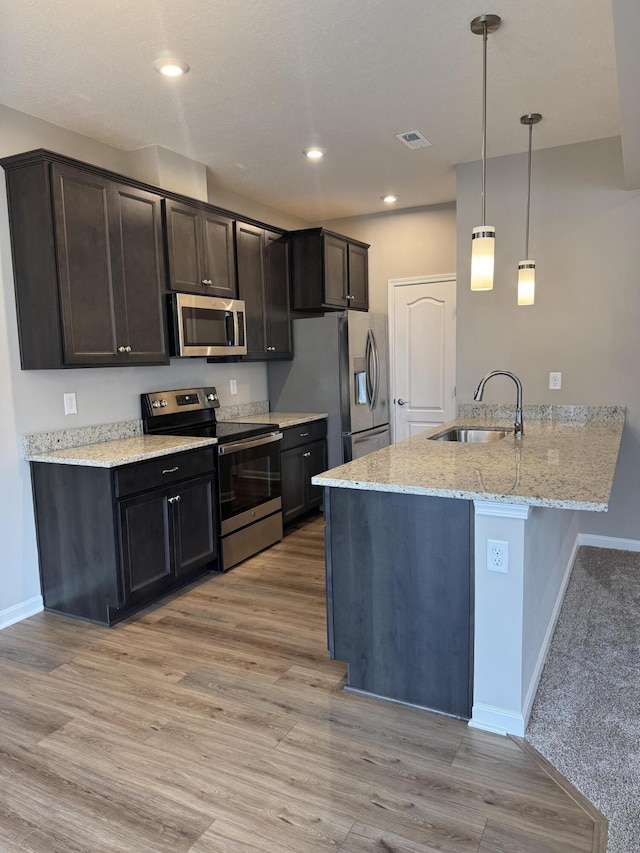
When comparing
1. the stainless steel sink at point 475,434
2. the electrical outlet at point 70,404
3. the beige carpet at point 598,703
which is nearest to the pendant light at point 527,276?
the stainless steel sink at point 475,434

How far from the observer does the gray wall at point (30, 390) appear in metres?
2.98

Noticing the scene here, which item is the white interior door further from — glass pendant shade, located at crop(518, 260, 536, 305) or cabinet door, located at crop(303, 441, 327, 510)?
glass pendant shade, located at crop(518, 260, 536, 305)

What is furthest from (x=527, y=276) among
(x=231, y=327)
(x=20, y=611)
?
(x=20, y=611)

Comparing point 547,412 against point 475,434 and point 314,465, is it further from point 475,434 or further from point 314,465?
point 314,465

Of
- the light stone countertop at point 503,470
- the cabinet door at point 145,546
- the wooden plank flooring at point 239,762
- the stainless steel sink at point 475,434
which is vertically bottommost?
the wooden plank flooring at point 239,762

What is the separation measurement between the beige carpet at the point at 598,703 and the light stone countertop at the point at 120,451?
2125 mm

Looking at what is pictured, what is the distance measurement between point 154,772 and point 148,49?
2834mm

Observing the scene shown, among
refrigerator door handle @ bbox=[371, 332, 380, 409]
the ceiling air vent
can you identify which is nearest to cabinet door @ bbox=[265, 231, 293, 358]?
refrigerator door handle @ bbox=[371, 332, 380, 409]

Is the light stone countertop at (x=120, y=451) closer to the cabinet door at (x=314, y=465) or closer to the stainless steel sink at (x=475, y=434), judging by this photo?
the cabinet door at (x=314, y=465)

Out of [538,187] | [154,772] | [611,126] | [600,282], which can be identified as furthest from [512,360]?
[154,772]

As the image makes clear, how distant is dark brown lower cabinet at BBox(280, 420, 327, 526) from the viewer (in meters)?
4.43

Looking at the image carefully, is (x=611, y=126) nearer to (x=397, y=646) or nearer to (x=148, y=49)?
(x=148, y=49)

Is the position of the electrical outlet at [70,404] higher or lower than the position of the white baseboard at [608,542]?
higher

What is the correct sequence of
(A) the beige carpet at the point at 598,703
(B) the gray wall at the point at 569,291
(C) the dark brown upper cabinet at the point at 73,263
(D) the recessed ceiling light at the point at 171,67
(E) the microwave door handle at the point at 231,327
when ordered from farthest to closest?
(E) the microwave door handle at the point at 231,327 → (B) the gray wall at the point at 569,291 → (C) the dark brown upper cabinet at the point at 73,263 → (D) the recessed ceiling light at the point at 171,67 → (A) the beige carpet at the point at 598,703
